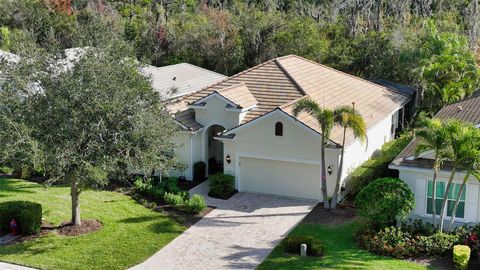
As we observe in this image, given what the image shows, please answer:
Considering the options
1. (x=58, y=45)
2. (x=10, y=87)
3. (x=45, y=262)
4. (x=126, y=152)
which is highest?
(x=58, y=45)

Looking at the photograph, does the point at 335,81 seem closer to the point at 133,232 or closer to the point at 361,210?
the point at 361,210

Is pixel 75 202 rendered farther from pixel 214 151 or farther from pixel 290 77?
pixel 290 77

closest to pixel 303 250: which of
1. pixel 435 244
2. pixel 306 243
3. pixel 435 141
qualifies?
pixel 306 243

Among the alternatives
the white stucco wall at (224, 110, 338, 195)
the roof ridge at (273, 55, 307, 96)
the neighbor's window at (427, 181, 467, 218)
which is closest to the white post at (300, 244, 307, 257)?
the neighbor's window at (427, 181, 467, 218)

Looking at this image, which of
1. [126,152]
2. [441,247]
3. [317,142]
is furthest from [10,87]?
[441,247]

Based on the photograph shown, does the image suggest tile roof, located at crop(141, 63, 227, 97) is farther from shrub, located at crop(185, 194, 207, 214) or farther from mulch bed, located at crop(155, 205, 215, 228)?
shrub, located at crop(185, 194, 207, 214)

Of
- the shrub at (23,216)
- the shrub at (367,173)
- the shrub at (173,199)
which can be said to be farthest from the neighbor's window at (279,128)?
the shrub at (23,216)
